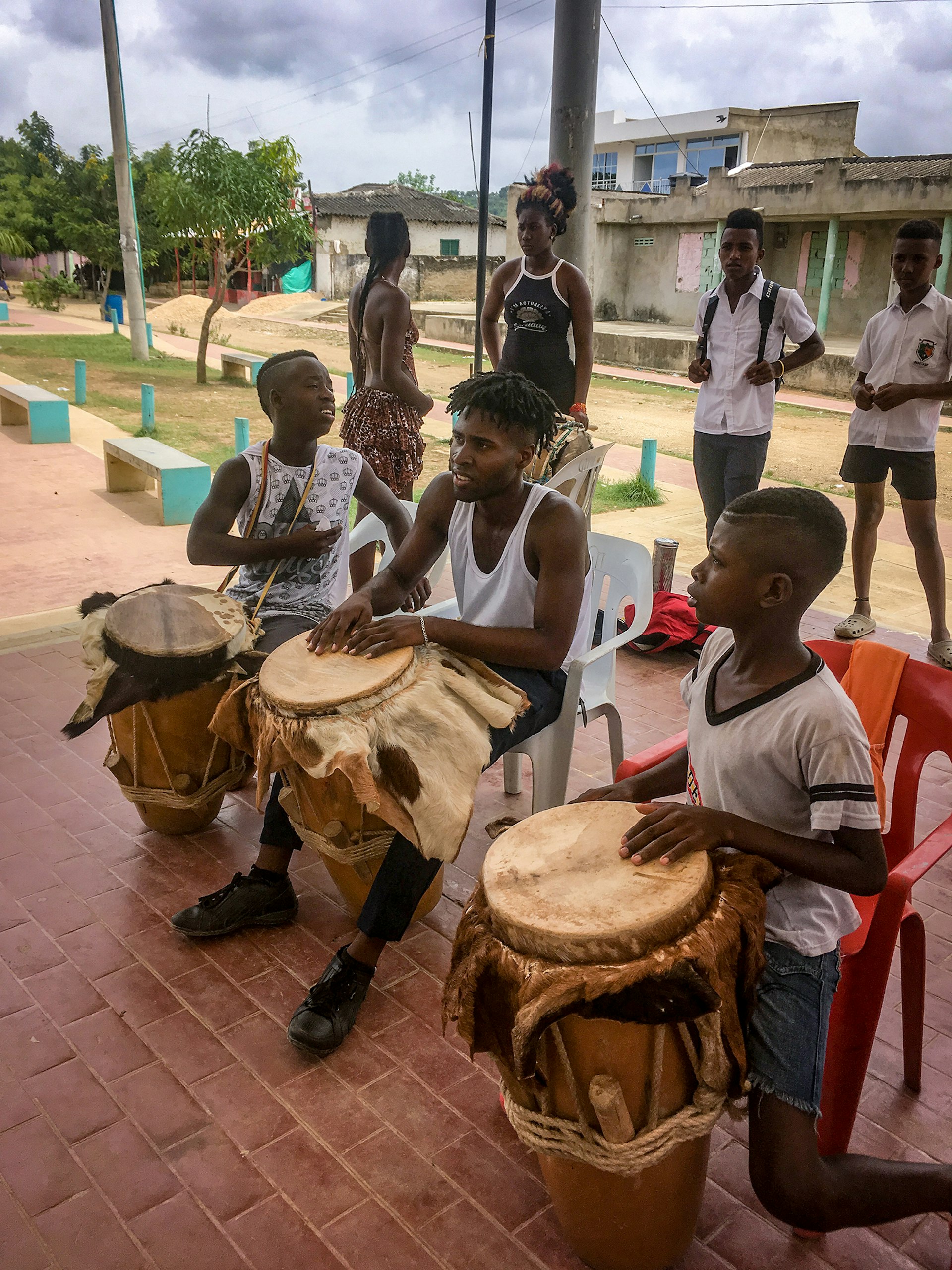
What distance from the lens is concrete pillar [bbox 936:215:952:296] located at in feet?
67.4

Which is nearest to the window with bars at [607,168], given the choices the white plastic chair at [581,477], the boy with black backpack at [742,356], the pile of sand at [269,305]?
the pile of sand at [269,305]

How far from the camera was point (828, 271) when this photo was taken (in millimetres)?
23312

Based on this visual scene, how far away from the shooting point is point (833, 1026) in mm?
2076

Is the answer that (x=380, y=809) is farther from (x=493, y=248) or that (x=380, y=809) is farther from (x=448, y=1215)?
(x=493, y=248)

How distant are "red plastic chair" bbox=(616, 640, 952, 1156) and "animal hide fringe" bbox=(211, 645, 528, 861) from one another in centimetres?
39

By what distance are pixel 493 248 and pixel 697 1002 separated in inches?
1633

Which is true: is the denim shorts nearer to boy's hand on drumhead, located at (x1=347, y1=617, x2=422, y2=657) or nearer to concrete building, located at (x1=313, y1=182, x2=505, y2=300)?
boy's hand on drumhead, located at (x1=347, y1=617, x2=422, y2=657)

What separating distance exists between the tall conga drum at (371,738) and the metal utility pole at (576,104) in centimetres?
404

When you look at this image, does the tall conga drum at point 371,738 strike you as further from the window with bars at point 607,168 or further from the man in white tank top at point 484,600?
the window with bars at point 607,168

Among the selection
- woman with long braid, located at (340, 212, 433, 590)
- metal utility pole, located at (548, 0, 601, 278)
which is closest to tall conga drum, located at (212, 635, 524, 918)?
woman with long braid, located at (340, 212, 433, 590)

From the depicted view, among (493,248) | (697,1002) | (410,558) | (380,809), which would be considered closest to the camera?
(697,1002)

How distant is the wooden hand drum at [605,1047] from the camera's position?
1.65m

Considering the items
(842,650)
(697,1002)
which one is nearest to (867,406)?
(842,650)

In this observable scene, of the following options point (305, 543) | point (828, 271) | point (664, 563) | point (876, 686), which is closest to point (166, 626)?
point (305, 543)
